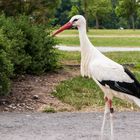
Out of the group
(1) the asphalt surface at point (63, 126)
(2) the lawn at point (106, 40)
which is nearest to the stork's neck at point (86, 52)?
(1) the asphalt surface at point (63, 126)

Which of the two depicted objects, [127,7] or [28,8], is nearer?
[28,8]

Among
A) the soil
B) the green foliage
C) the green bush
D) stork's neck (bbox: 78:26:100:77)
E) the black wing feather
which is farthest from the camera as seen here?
the green bush

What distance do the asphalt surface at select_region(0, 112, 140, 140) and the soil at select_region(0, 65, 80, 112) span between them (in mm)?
548

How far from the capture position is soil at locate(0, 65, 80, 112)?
36.0ft

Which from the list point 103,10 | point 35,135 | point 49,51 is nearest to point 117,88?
point 35,135

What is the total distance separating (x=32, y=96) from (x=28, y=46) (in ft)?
8.56

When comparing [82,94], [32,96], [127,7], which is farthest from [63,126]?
[127,7]

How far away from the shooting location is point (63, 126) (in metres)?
9.29

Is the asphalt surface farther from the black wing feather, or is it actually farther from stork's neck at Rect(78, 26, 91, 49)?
stork's neck at Rect(78, 26, 91, 49)

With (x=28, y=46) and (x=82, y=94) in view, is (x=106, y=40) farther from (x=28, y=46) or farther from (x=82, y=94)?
(x=82, y=94)

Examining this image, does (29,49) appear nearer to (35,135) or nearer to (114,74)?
(35,135)

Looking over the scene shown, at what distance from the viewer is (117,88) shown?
7605mm

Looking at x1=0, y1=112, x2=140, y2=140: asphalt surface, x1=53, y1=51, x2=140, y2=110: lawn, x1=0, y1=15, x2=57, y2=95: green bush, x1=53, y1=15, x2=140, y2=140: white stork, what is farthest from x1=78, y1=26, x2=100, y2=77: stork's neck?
x1=0, y1=15, x2=57, y2=95: green bush

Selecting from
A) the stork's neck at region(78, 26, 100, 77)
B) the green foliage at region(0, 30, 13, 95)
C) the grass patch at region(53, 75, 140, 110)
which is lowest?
the grass patch at region(53, 75, 140, 110)
